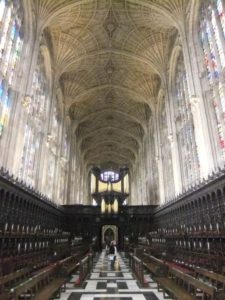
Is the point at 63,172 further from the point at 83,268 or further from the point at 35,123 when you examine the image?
the point at 83,268

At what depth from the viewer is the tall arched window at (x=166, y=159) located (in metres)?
25.2

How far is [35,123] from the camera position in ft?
68.1

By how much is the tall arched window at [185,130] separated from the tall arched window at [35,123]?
12.1m

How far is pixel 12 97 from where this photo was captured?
16.0 m

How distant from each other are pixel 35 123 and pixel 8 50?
Answer: 643 centimetres

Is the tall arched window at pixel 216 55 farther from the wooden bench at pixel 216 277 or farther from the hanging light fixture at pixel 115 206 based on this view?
the hanging light fixture at pixel 115 206

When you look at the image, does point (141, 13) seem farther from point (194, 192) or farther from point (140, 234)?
point (140, 234)

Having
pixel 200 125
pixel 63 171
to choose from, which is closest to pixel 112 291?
pixel 200 125

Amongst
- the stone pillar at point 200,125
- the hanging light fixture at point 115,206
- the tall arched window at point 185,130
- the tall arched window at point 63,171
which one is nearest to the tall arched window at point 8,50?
the stone pillar at point 200,125

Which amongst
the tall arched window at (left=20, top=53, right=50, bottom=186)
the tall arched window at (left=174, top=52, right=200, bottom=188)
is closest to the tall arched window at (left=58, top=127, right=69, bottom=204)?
the tall arched window at (left=20, top=53, right=50, bottom=186)

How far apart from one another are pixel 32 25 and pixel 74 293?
18.0 m

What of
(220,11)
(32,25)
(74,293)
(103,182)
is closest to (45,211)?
(74,293)

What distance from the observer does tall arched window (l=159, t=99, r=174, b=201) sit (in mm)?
25175

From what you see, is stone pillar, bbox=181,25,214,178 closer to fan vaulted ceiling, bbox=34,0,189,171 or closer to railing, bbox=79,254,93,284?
fan vaulted ceiling, bbox=34,0,189,171
